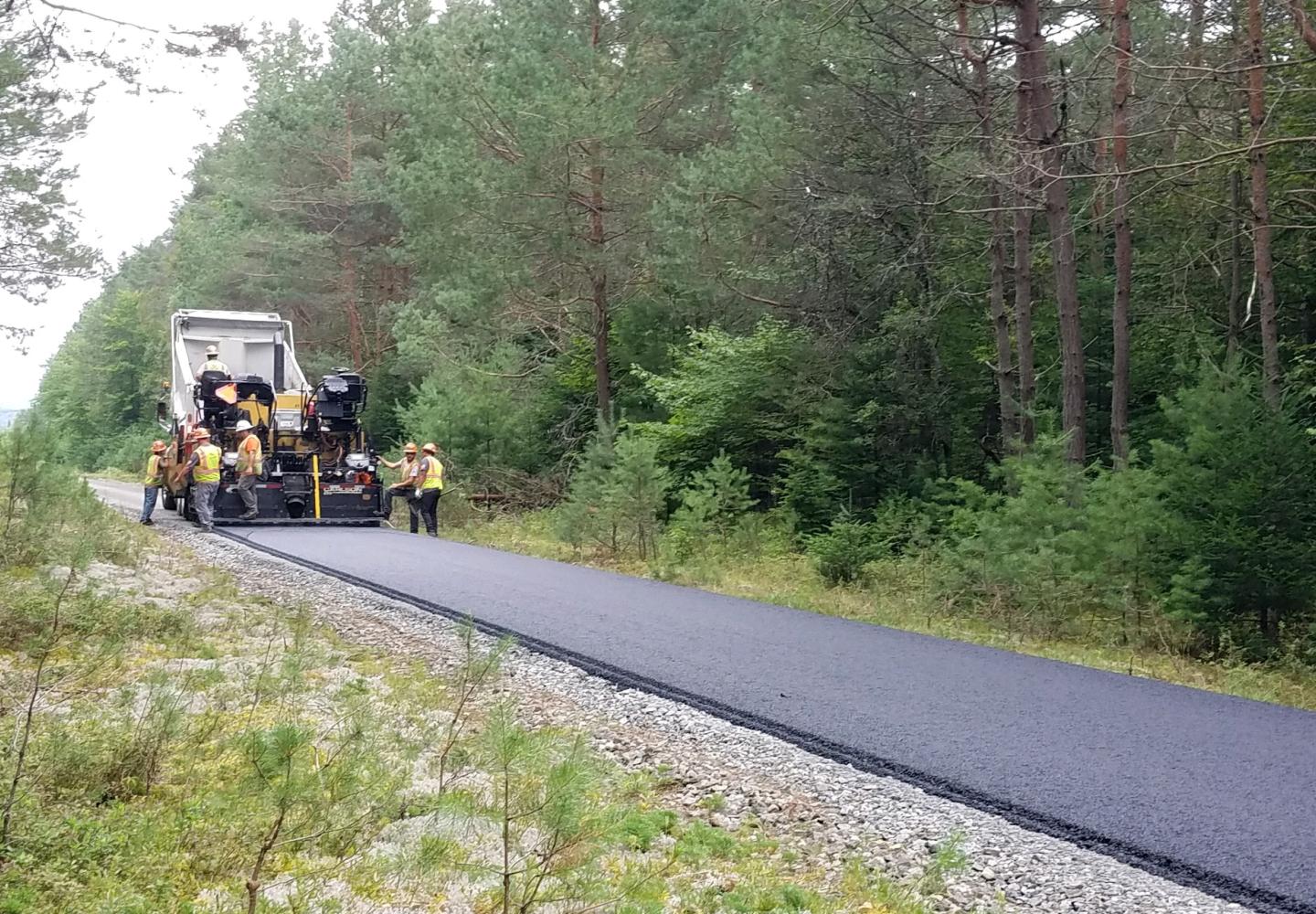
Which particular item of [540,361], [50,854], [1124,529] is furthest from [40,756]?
[540,361]

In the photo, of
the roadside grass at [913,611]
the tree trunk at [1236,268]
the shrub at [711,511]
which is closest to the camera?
the roadside grass at [913,611]

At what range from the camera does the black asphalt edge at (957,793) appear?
3840 mm

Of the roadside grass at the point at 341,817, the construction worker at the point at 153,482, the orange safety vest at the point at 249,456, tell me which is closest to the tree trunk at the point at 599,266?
the orange safety vest at the point at 249,456

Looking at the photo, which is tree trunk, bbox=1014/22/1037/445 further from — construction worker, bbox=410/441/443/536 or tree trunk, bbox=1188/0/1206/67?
construction worker, bbox=410/441/443/536

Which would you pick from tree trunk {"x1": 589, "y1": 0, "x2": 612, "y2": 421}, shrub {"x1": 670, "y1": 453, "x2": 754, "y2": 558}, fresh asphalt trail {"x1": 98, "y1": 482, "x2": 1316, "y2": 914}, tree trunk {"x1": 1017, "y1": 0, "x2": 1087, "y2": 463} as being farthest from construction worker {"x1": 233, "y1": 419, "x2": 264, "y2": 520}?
tree trunk {"x1": 1017, "y1": 0, "x2": 1087, "y2": 463}

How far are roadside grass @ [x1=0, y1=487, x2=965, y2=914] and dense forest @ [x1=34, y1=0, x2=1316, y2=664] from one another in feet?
21.4

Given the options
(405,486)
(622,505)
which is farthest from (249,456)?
(622,505)

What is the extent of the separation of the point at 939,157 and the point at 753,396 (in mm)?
4626

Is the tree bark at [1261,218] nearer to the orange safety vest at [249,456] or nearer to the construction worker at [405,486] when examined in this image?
the construction worker at [405,486]

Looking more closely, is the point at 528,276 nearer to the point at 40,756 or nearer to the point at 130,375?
the point at 40,756

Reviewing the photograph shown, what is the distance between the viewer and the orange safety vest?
18438 millimetres

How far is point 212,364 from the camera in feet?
67.2

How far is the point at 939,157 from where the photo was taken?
53.7ft

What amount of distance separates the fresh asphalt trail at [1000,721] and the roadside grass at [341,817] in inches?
37.9
